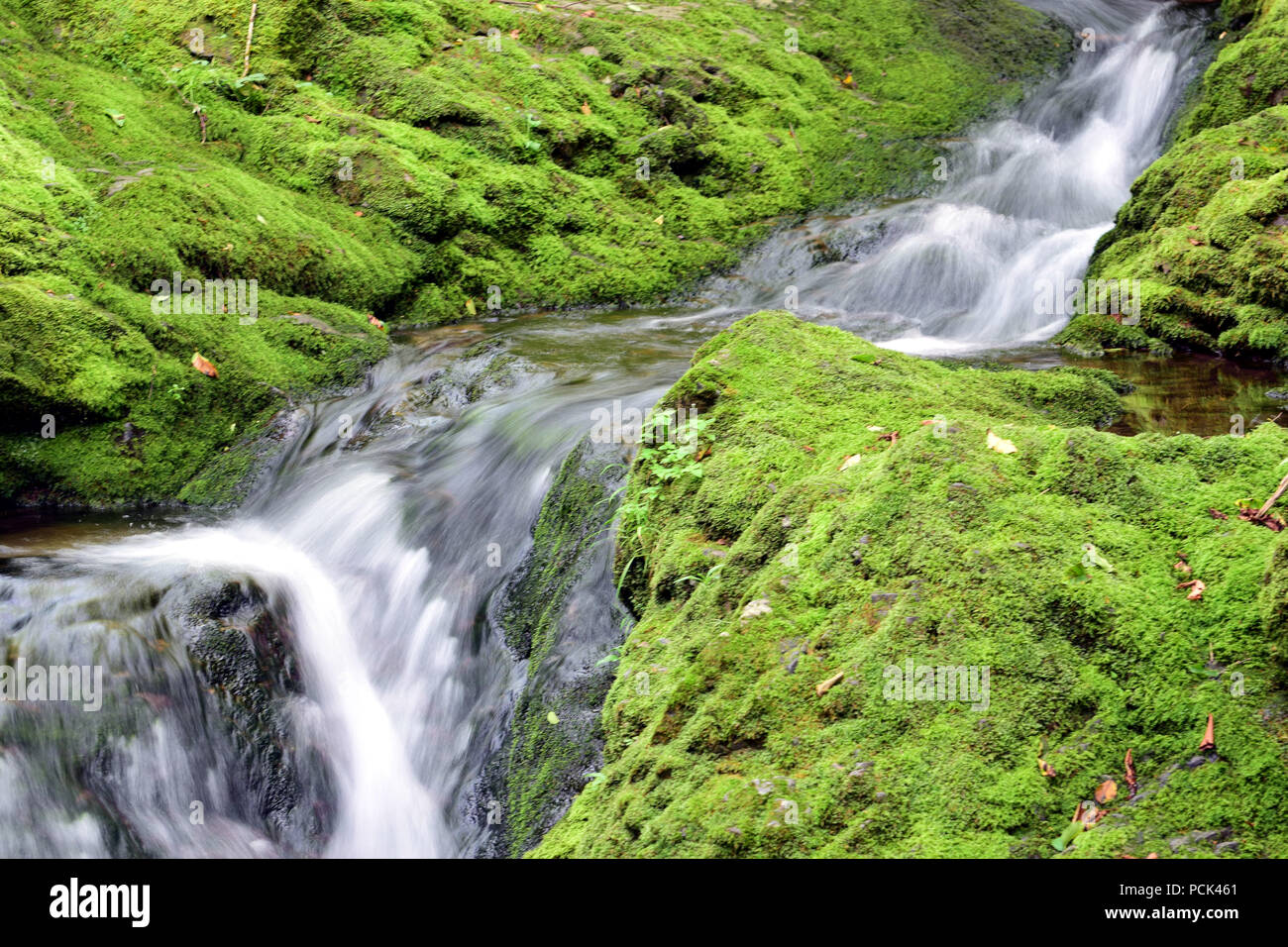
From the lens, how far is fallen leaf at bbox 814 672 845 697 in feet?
11.7

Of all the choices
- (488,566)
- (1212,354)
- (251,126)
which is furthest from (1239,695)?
(251,126)

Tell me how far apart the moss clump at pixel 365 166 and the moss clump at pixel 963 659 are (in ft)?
17.6

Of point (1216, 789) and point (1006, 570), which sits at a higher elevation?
point (1006, 570)

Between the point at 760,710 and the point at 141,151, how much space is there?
9.05 m

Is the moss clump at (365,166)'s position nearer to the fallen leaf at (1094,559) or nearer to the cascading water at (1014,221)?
the cascading water at (1014,221)

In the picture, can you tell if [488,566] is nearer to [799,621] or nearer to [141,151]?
[799,621]

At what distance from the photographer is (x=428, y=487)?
7.56 metres

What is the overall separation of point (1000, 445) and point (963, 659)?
113 cm

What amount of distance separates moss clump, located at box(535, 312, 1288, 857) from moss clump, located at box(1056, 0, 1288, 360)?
5.00m

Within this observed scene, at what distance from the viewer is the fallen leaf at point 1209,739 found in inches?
116

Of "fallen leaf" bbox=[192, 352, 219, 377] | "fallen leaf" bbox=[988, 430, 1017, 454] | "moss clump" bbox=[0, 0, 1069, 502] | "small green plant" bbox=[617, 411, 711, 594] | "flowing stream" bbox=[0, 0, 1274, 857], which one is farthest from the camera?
"fallen leaf" bbox=[192, 352, 219, 377]
